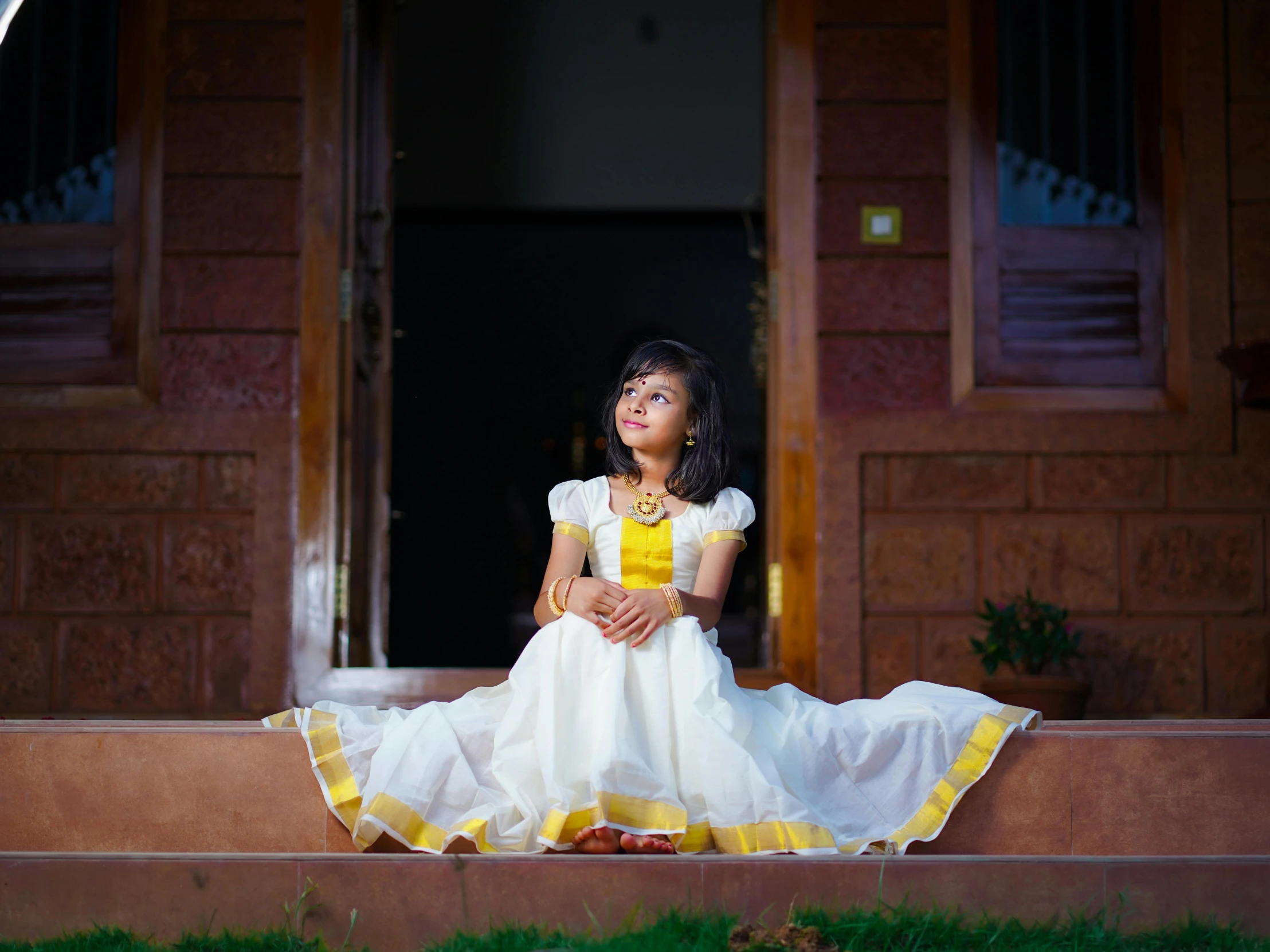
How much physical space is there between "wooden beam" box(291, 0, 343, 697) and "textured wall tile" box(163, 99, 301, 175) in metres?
0.07

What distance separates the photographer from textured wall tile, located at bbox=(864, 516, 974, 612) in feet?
14.4

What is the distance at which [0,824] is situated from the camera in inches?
103

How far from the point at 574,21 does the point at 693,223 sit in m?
1.14

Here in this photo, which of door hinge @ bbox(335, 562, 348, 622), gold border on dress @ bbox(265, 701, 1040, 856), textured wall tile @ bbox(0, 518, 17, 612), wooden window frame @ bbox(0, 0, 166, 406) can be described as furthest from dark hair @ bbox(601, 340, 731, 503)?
textured wall tile @ bbox(0, 518, 17, 612)

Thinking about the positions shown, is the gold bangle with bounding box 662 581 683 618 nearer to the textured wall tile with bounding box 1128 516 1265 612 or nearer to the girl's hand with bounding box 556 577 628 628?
the girl's hand with bounding box 556 577 628 628

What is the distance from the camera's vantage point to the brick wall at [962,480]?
436 cm

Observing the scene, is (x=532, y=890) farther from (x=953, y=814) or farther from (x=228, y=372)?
(x=228, y=372)

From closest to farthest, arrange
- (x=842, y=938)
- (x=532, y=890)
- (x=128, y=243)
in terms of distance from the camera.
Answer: (x=842, y=938) < (x=532, y=890) < (x=128, y=243)

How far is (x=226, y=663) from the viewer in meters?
4.33

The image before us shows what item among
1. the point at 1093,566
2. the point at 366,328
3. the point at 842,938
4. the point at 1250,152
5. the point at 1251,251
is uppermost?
the point at 1250,152

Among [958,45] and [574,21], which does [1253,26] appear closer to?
[958,45]

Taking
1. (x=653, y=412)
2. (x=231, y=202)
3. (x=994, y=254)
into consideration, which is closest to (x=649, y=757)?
(x=653, y=412)

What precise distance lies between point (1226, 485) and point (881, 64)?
Result: 170cm

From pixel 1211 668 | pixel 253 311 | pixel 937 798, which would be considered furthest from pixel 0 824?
pixel 1211 668
